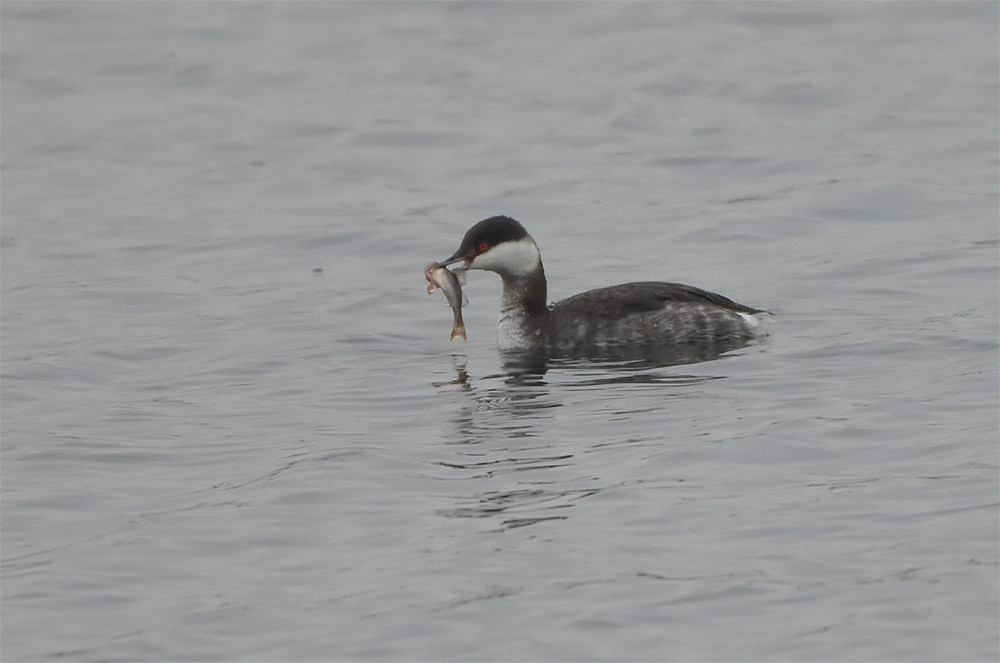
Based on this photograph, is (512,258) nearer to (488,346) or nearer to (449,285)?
(449,285)

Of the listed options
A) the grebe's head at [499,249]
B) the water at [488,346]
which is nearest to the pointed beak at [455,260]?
the grebe's head at [499,249]

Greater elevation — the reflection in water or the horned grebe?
the horned grebe

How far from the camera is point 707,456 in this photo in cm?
1060

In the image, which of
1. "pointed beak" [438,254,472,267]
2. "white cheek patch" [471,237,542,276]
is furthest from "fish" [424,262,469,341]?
"white cheek patch" [471,237,542,276]

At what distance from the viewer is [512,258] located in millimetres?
14508

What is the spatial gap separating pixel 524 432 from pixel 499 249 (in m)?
3.19

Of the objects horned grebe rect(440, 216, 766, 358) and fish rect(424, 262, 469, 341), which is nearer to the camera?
horned grebe rect(440, 216, 766, 358)

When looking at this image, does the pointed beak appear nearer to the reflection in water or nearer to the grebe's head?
the grebe's head

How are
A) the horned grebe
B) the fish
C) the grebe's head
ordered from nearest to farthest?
1. the horned grebe
2. the fish
3. the grebe's head

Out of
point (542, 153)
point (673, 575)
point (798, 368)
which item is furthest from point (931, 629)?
point (542, 153)

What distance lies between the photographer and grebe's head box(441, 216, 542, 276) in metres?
14.3

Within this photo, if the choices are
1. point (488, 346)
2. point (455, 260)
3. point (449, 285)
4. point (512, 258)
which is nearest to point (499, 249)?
point (512, 258)

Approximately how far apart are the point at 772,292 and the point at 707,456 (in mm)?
5738

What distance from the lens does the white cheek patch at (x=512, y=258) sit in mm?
14383
